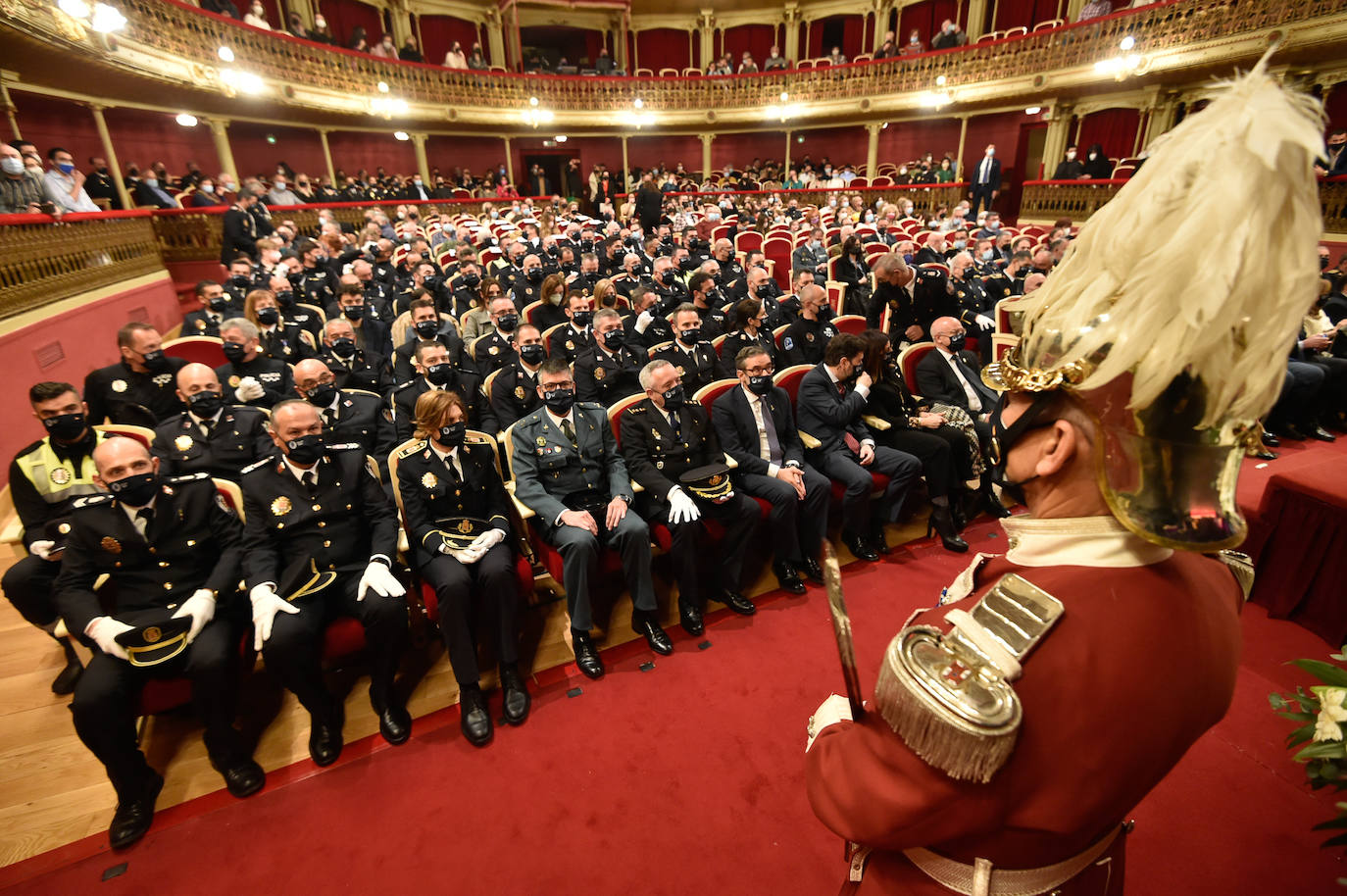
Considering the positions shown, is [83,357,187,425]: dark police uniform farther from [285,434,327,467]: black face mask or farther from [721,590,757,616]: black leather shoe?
[721,590,757,616]: black leather shoe

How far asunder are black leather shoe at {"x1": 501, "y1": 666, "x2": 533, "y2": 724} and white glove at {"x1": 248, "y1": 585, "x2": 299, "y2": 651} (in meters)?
0.87

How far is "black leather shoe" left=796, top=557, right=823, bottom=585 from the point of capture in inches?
130

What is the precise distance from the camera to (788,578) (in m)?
3.25

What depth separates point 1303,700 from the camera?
142 cm

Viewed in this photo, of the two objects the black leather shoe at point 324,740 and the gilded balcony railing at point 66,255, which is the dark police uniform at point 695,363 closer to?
the black leather shoe at point 324,740

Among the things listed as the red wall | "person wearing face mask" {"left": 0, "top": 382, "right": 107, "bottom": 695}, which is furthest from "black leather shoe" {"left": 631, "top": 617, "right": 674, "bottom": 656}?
the red wall

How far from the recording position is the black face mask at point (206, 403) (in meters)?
3.22

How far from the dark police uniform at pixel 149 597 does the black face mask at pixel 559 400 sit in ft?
→ 4.79

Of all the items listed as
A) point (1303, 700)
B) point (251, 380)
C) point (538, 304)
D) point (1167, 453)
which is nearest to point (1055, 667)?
point (1167, 453)

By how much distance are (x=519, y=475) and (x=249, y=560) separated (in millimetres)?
1171

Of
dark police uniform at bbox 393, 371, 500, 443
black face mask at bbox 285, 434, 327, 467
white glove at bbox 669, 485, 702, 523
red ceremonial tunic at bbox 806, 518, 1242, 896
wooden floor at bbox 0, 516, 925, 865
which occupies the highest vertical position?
red ceremonial tunic at bbox 806, 518, 1242, 896

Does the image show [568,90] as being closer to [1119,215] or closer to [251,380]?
[251,380]

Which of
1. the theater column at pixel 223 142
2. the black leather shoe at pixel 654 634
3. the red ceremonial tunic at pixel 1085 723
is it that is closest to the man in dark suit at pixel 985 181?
the black leather shoe at pixel 654 634

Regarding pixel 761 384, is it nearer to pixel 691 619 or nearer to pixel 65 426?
pixel 691 619
